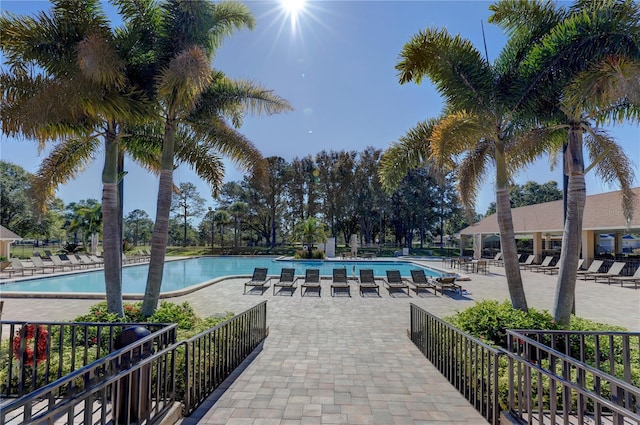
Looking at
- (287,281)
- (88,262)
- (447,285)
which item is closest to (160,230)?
(287,281)

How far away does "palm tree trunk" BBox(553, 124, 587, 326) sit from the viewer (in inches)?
239

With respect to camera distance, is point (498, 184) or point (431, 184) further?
point (431, 184)

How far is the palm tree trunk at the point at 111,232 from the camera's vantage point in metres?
6.16

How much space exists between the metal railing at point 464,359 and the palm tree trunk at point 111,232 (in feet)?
19.0

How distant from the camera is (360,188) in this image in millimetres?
41281

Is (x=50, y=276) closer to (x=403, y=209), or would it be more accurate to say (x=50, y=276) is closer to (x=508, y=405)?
(x=508, y=405)

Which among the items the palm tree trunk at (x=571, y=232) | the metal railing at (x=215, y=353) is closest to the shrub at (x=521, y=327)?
the palm tree trunk at (x=571, y=232)

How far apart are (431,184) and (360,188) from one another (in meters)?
9.83

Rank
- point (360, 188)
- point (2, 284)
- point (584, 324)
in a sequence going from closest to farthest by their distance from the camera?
point (584, 324) < point (2, 284) < point (360, 188)

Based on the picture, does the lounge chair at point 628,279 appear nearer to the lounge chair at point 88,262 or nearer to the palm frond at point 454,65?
the palm frond at point 454,65

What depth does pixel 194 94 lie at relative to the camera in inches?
219

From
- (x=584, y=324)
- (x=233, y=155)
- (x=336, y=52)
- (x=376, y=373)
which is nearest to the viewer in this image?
(x=376, y=373)

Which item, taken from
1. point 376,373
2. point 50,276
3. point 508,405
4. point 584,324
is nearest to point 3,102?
point 376,373

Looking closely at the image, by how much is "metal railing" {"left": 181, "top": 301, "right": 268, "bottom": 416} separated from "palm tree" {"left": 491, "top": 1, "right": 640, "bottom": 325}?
232 inches
